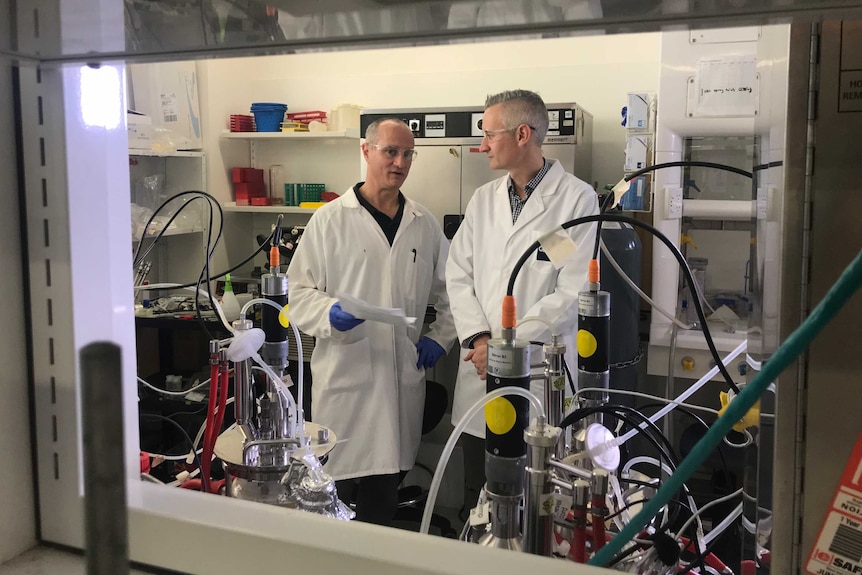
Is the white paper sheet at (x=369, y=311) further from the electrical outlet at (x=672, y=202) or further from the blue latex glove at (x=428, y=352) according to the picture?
the electrical outlet at (x=672, y=202)

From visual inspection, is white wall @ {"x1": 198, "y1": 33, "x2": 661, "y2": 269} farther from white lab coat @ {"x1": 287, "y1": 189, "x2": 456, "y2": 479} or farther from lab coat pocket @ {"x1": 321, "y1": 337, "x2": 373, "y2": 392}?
lab coat pocket @ {"x1": 321, "y1": 337, "x2": 373, "y2": 392}

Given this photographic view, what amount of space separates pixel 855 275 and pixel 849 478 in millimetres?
192

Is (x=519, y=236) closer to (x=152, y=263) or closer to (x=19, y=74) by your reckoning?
(x=19, y=74)

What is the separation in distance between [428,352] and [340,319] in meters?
0.36

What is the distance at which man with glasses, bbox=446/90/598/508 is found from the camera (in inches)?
87.8

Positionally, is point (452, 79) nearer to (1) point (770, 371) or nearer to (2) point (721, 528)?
(2) point (721, 528)

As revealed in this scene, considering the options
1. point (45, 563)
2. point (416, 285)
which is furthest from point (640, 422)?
point (416, 285)

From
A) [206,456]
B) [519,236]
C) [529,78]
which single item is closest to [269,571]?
[206,456]

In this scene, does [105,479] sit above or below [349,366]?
above

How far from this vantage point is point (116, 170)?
695 mm

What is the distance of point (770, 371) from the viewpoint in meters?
0.38

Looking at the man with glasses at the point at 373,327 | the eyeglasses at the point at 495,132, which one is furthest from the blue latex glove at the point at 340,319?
the eyeglasses at the point at 495,132

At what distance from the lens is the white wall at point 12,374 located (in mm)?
624

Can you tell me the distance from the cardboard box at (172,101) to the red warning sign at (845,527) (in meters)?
3.37
